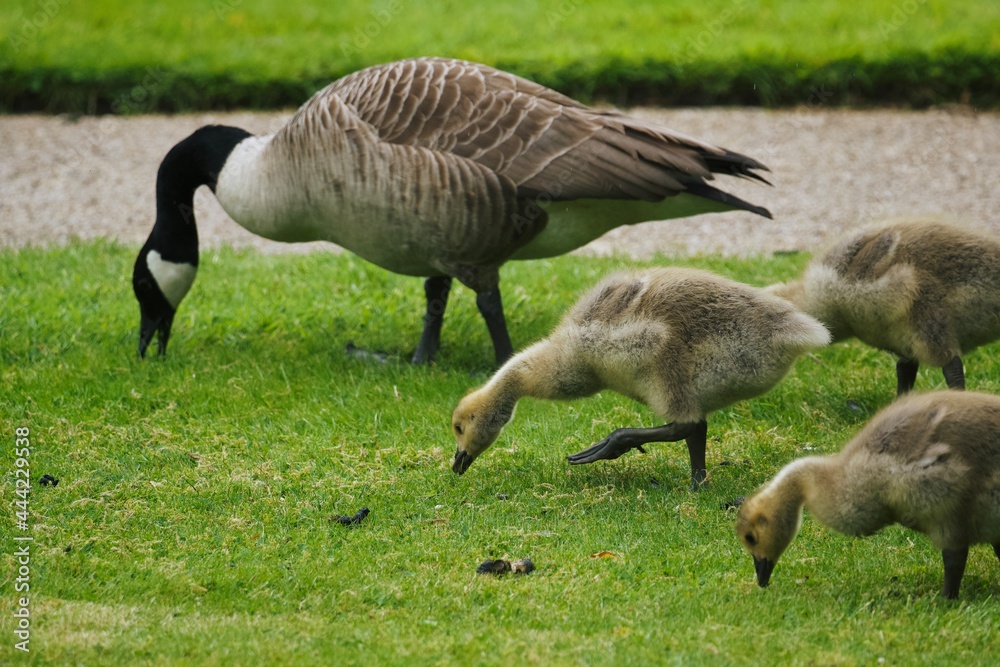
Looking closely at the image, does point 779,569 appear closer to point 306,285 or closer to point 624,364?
point 624,364

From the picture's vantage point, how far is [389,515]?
16.7ft

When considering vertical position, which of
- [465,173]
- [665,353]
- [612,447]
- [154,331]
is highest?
[465,173]

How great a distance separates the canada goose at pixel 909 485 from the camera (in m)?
3.90

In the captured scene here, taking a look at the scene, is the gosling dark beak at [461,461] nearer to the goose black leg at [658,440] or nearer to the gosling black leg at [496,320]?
the goose black leg at [658,440]

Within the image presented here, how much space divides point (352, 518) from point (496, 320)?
2167mm

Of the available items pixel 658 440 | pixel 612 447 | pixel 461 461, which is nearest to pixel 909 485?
pixel 658 440

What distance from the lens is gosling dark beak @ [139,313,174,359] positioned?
286 inches

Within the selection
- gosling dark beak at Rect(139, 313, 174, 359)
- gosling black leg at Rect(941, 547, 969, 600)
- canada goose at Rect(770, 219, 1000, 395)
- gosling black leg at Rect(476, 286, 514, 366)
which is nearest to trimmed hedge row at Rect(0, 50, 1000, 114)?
gosling dark beak at Rect(139, 313, 174, 359)

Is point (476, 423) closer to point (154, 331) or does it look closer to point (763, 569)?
point (763, 569)

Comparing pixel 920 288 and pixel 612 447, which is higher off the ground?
pixel 920 288

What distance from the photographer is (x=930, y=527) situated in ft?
13.3

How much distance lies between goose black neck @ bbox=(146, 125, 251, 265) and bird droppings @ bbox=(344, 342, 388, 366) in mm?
1144

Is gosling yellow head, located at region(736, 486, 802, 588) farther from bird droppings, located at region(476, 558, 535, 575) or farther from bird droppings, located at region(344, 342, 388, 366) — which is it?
bird droppings, located at region(344, 342, 388, 366)

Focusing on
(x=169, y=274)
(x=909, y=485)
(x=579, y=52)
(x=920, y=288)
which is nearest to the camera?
(x=909, y=485)
